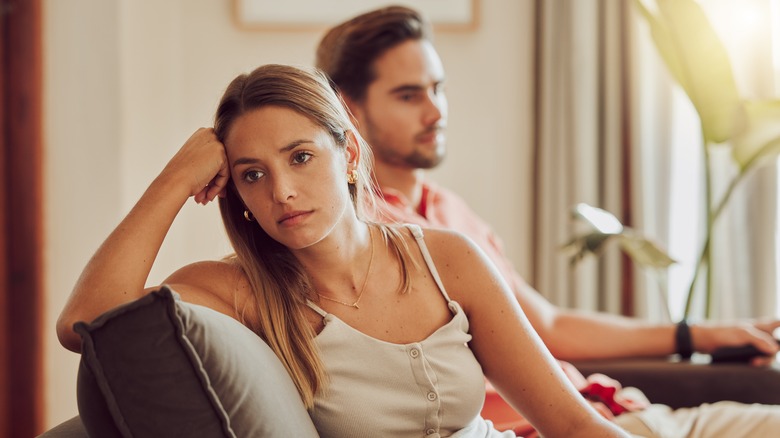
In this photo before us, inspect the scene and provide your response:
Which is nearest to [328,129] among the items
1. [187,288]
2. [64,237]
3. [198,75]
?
[187,288]

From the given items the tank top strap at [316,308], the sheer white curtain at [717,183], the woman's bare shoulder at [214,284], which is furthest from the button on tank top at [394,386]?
the sheer white curtain at [717,183]

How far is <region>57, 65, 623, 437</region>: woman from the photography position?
4.03ft

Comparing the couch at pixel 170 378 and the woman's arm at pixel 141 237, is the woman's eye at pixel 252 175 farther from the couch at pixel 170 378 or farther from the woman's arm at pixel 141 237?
the couch at pixel 170 378

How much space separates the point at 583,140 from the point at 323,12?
1.09m

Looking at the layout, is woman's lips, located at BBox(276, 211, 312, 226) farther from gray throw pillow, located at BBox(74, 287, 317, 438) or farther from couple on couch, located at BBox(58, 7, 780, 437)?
gray throw pillow, located at BBox(74, 287, 317, 438)

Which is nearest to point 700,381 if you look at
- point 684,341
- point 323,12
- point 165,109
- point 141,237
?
point 684,341

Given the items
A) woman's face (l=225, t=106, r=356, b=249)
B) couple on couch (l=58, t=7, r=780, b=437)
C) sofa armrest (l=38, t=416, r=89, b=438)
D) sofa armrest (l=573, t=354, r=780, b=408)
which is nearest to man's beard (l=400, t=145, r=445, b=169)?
couple on couch (l=58, t=7, r=780, b=437)

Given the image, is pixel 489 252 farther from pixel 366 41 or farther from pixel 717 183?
pixel 717 183

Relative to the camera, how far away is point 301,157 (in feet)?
4.13

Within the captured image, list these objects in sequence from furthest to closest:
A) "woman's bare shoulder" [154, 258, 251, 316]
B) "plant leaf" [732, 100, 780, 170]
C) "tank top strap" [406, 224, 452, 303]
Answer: "plant leaf" [732, 100, 780, 170] → "tank top strap" [406, 224, 452, 303] → "woman's bare shoulder" [154, 258, 251, 316]

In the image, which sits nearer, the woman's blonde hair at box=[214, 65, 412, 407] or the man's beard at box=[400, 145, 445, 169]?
the woman's blonde hair at box=[214, 65, 412, 407]

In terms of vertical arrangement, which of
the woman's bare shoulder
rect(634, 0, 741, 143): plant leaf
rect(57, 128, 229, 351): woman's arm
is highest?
rect(634, 0, 741, 143): plant leaf

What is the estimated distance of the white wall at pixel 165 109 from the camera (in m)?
2.92

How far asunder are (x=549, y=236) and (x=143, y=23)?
5.44 feet
